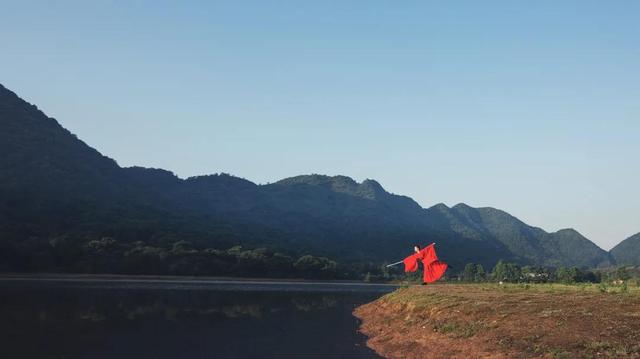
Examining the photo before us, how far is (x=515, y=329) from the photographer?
3105 centimetres

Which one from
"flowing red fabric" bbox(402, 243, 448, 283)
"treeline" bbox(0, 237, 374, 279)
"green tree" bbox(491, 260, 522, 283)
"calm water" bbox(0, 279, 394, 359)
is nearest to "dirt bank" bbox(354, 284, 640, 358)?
"flowing red fabric" bbox(402, 243, 448, 283)

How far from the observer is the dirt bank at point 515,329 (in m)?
26.0

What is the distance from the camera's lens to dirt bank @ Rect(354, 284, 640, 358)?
26.0 metres

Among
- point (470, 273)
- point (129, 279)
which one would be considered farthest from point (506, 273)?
point (129, 279)

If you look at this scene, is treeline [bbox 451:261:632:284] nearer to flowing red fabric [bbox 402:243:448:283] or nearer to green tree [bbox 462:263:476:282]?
green tree [bbox 462:263:476:282]

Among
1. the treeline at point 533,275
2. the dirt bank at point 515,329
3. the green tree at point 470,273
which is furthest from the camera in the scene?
the green tree at point 470,273

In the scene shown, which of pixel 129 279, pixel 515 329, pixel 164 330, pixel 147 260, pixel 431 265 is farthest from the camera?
pixel 147 260

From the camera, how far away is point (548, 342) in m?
27.1

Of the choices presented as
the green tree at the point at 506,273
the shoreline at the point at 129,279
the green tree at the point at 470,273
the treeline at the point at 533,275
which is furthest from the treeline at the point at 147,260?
the green tree at the point at 506,273

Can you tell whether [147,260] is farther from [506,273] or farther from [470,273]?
[506,273]

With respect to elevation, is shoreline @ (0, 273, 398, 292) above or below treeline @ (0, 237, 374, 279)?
below

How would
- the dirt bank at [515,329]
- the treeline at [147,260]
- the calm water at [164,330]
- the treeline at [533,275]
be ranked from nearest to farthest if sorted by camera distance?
the dirt bank at [515,329] → the calm water at [164,330] → the treeline at [147,260] → the treeline at [533,275]

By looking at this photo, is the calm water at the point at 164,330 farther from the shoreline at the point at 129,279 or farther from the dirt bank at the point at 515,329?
the shoreline at the point at 129,279

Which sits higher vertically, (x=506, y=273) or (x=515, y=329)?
(x=515, y=329)
